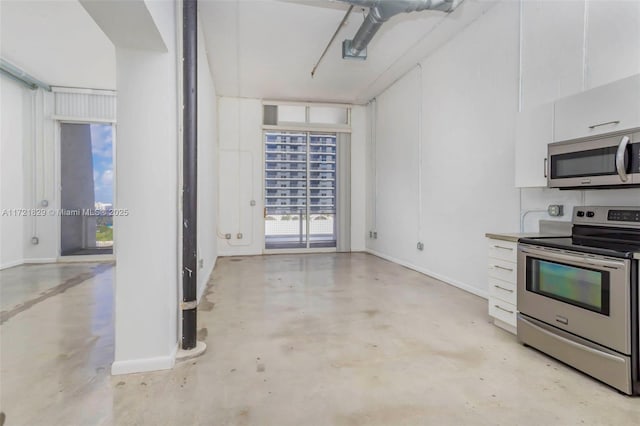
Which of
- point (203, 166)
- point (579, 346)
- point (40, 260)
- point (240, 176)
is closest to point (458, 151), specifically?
point (579, 346)

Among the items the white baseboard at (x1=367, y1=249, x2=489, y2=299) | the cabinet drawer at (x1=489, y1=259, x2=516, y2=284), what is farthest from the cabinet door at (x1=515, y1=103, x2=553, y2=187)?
the white baseboard at (x1=367, y1=249, x2=489, y2=299)

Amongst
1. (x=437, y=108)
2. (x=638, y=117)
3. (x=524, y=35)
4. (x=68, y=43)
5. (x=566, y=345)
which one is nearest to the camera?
(x=638, y=117)

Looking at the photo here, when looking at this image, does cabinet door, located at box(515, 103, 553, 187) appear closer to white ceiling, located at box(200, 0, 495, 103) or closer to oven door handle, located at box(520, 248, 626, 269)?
oven door handle, located at box(520, 248, 626, 269)

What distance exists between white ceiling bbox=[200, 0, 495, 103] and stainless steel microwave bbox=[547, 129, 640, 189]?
2150mm

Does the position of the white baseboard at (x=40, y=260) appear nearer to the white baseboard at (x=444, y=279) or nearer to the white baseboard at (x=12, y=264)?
the white baseboard at (x=12, y=264)

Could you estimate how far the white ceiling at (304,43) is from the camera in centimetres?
369

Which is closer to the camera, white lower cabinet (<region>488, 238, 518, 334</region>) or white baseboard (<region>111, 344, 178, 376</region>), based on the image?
white baseboard (<region>111, 344, 178, 376</region>)

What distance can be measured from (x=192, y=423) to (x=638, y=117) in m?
3.12

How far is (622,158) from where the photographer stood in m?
2.04

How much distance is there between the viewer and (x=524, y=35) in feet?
10.6

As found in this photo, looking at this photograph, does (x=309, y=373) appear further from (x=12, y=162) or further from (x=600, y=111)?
(x=12, y=162)

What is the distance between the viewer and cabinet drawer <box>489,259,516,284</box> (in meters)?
2.71

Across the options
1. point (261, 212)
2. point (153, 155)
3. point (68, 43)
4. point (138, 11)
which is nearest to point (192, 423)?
point (153, 155)

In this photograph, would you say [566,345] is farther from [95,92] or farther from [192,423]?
[95,92]
